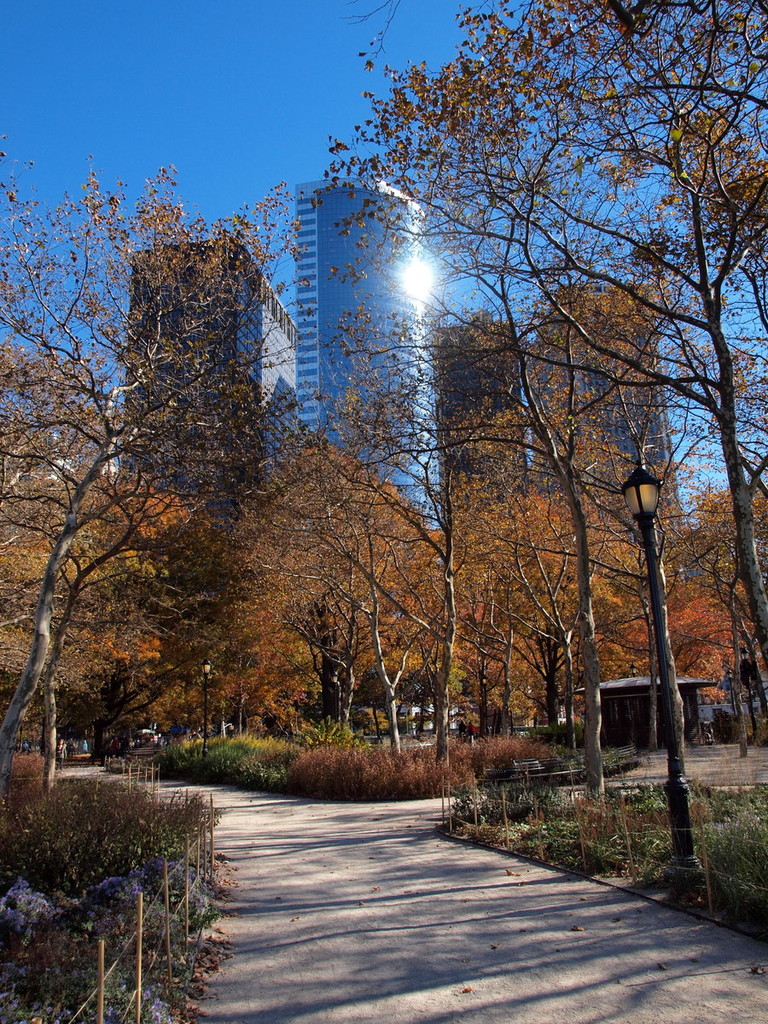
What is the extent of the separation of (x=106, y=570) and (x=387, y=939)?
21.1 meters

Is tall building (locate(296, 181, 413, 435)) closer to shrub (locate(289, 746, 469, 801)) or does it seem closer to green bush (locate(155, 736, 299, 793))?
shrub (locate(289, 746, 469, 801))

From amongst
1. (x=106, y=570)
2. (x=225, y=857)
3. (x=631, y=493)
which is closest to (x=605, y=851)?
(x=631, y=493)

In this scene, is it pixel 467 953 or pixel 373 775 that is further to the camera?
pixel 373 775

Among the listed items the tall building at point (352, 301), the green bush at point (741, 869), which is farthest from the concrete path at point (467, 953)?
the tall building at point (352, 301)

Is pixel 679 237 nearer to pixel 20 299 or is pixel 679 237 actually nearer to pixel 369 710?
pixel 20 299

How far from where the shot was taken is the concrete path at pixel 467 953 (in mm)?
4906

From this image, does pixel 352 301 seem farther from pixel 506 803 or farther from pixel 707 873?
pixel 707 873

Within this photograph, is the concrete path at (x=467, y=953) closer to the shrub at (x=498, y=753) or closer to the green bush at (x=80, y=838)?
the green bush at (x=80, y=838)

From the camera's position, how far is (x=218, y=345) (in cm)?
1384

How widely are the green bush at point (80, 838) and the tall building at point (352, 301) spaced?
7.56 meters

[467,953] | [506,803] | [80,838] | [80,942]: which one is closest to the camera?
[80,942]

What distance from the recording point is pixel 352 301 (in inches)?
893

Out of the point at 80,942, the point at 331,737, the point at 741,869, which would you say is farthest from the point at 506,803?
the point at 331,737

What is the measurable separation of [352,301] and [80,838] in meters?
18.7
